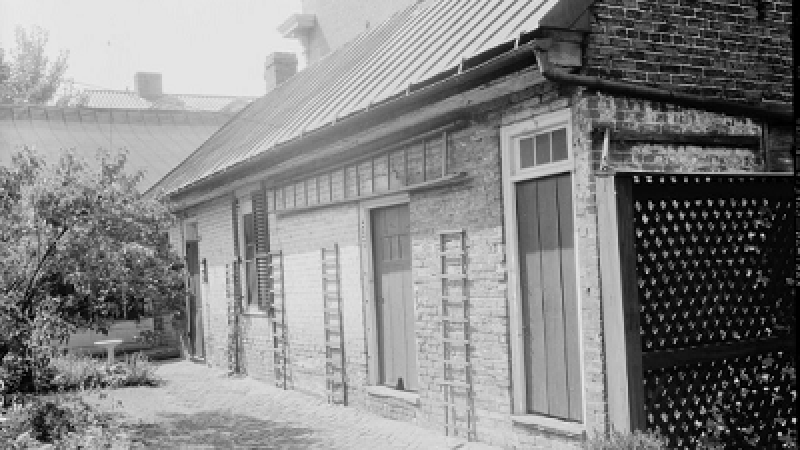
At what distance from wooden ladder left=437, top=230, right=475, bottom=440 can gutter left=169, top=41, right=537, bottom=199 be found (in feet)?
4.48

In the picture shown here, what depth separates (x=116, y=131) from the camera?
29234 millimetres

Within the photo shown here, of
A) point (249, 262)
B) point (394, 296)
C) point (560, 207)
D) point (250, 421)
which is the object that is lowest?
point (250, 421)

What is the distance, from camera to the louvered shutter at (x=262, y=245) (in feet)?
42.4

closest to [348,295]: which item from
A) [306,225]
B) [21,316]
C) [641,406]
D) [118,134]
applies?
[306,225]

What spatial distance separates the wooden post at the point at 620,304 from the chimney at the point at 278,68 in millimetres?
16849

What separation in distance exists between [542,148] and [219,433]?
525cm

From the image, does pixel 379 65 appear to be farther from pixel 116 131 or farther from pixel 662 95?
pixel 116 131

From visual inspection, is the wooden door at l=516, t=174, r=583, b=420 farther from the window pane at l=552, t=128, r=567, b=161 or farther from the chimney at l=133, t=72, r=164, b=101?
the chimney at l=133, t=72, r=164, b=101

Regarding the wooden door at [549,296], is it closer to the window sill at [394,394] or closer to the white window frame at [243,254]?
the window sill at [394,394]

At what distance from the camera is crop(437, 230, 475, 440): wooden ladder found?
25.7 feet

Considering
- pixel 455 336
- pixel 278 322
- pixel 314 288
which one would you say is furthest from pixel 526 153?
pixel 278 322

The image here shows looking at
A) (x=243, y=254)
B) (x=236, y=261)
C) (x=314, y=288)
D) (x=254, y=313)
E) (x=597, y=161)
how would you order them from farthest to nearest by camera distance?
(x=236, y=261) < (x=243, y=254) < (x=254, y=313) < (x=314, y=288) < (x=597, y=161)

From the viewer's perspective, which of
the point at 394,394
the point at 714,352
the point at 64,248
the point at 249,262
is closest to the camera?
the point at 714,352

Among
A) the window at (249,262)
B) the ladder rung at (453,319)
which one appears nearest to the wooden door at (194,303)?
the window at (249,262)
